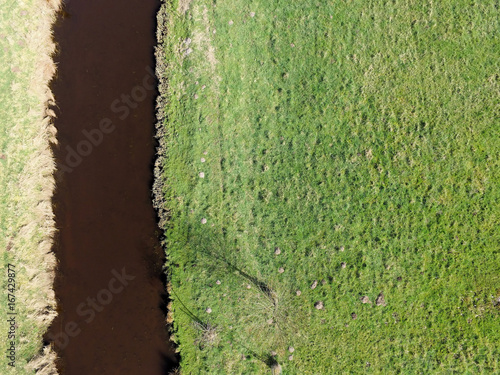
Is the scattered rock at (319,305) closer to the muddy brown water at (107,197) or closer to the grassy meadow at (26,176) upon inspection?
the muddy brown water at (107,197)

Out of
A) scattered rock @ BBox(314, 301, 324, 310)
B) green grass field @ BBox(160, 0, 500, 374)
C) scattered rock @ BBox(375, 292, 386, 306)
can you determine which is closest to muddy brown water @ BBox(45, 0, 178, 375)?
green grass field @ BBox(160, 0, 500, 374)

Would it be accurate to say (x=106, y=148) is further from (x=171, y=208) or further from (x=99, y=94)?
(x=171, y=208)

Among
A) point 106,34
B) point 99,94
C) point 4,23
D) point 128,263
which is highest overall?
point 4,23

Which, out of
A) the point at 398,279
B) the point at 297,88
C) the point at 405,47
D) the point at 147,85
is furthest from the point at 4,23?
the point at 398,279

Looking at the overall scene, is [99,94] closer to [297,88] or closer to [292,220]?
[297,88]

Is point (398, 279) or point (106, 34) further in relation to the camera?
point (106, 34)

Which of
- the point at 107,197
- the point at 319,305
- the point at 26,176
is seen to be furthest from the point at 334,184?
the point at 26,176

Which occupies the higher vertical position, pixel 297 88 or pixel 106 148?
pixel 106 148

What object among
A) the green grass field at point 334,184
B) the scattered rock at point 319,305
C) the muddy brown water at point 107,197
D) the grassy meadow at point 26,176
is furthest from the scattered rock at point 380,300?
the grassy meadow at point 26,176
